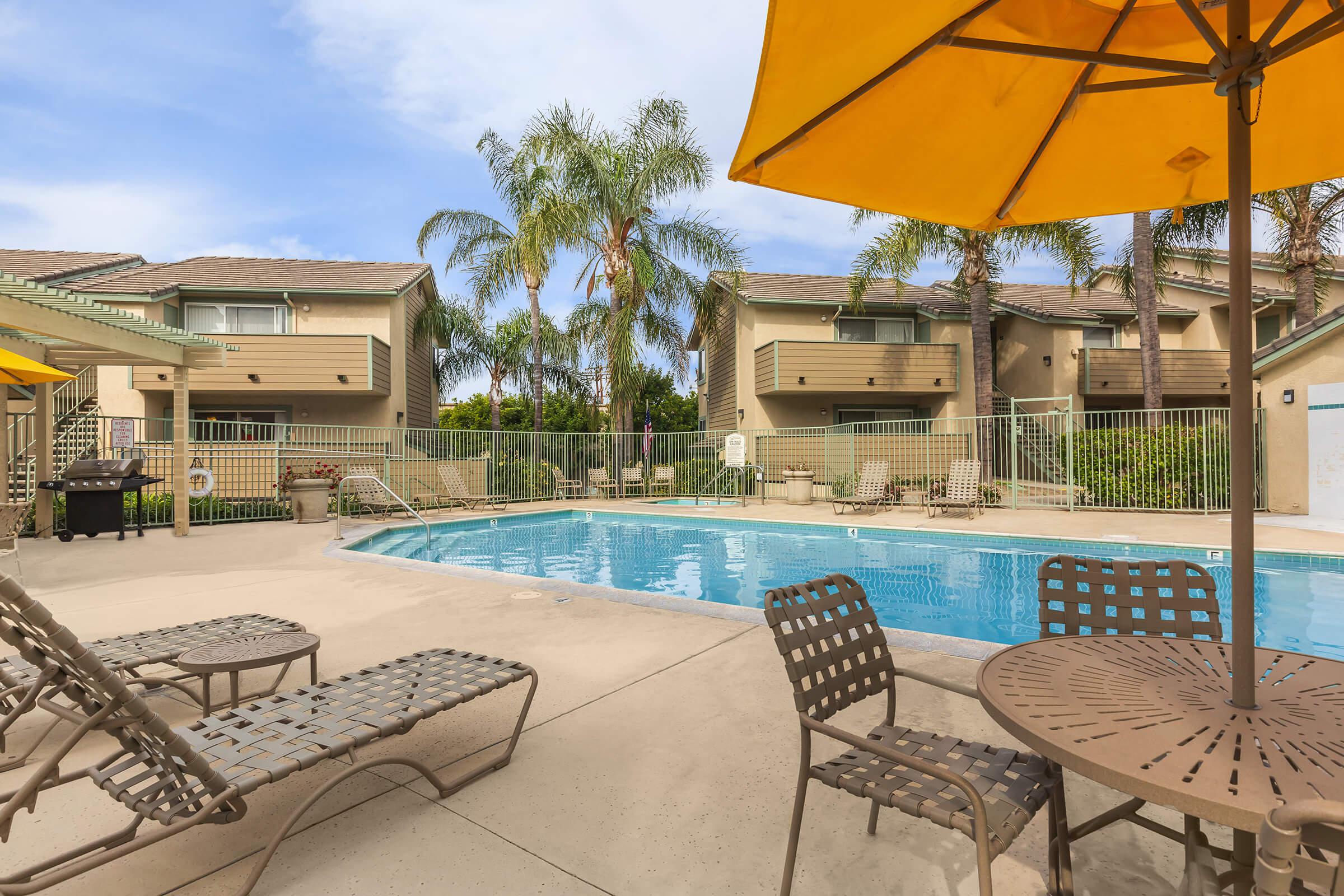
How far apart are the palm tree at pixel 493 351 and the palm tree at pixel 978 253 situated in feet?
31.1

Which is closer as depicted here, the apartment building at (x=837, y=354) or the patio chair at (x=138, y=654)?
the patio chair at (x=138, y=654)

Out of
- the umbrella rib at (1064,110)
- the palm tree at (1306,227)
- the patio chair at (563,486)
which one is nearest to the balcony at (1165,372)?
the palm tree at (1306,227)

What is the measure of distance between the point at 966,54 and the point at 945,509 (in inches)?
484

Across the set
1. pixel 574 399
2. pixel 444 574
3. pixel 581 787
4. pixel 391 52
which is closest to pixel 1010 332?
pixel 574 399

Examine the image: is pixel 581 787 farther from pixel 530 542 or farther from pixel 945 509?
pixel 945 509

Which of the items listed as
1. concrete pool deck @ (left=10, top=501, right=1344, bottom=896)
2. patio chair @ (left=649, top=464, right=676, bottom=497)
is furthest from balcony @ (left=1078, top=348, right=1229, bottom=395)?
concrete pool deck @ (left=10, top=501, right=1344, bottom=896)

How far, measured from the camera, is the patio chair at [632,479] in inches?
716

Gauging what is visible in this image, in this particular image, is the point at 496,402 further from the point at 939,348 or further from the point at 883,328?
the point at 939,348

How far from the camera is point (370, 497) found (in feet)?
45.4

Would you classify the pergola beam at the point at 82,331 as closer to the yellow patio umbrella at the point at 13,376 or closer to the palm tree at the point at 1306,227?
the yellow patio umbrella at the point at 13,376

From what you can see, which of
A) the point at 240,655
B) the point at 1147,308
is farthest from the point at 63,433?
the point at 1147,308

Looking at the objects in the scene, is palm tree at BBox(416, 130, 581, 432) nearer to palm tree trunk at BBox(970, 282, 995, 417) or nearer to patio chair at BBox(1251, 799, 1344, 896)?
palm tree trunk at BBox(970, 282, 995, 417)

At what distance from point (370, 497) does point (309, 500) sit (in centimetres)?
154

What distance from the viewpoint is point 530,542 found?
38.2 ft
